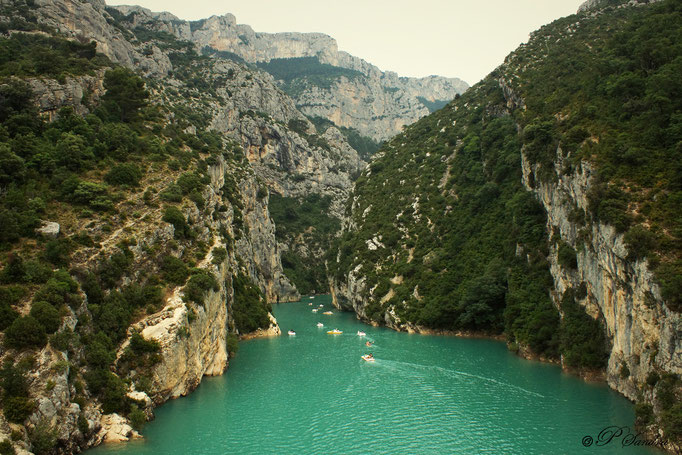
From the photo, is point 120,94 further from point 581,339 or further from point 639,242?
point 581,339

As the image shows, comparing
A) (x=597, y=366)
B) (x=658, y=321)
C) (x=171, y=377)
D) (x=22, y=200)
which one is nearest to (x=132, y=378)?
(x=171, y=377)

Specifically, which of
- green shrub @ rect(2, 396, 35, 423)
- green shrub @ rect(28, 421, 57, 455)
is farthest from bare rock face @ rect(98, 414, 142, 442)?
green shrub @ rect(2, 396, 35, 423)

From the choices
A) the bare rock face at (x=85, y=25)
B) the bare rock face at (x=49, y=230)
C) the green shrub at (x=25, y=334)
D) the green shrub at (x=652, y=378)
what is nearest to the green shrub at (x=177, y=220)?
the bare rock face at (x=49, y=230)

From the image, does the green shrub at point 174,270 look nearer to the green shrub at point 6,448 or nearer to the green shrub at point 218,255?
Answer: the green shrub at point 218,255

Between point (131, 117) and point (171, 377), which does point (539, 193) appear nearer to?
point (171, 377)

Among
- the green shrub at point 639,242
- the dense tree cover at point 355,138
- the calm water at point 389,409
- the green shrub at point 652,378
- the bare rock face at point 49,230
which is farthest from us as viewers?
the dense tree cover at point 355,138

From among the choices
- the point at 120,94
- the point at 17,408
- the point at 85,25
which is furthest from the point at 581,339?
the point at 85,25

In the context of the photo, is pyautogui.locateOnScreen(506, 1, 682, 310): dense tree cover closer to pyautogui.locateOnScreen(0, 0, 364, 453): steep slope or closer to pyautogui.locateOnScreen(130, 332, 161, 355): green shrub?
pyautogui.locateOnScreen(130, 332, 161, 355): green shrub
